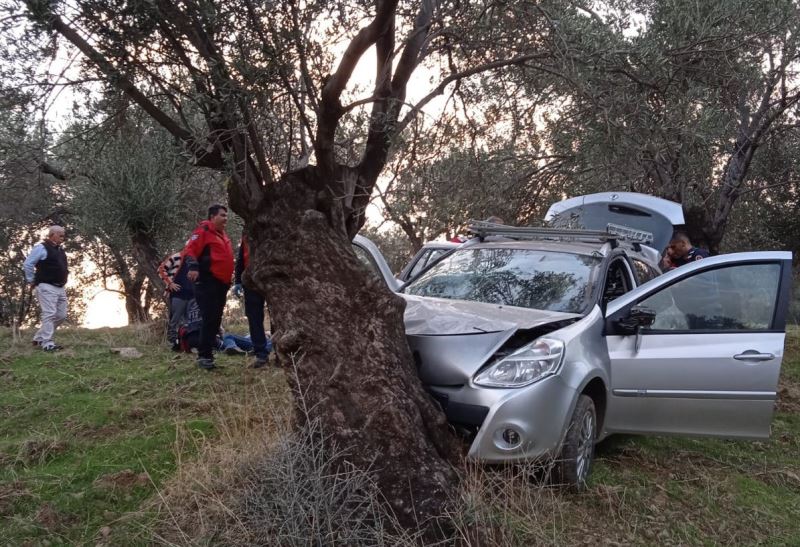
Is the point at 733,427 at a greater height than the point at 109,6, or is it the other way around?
the point at 109,6

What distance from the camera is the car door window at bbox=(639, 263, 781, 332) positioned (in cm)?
501

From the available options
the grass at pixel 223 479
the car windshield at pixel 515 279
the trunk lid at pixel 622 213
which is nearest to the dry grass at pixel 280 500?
the grass at pixel 223 479

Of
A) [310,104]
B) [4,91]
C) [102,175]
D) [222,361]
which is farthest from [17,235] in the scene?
[310,104]

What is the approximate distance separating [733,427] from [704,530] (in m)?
0.98

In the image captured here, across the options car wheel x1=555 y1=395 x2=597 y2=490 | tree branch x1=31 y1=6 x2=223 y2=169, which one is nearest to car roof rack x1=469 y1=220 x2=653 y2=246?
car wheel x1=555 y1=395 x2=597 y2=490

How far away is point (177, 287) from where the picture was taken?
8680mm

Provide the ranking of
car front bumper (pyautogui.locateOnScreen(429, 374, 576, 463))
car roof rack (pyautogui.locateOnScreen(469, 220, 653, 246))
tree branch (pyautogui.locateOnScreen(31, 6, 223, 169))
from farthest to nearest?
car roof rack (pyautogui.locateOnScreen(469, 220, 653, 246)), tree branch (pyautogui.locateOnScreen(31, 6, 223, 169)), car front bumper (pyautogui.locateOnScreen(429, 374, 576, 463))

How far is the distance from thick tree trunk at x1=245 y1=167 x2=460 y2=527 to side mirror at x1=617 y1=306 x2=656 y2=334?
5.47ft

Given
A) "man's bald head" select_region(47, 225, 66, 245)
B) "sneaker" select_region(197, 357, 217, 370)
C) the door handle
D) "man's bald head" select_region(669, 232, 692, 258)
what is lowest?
"sneaker" select_region(197, 357, 217, 370)

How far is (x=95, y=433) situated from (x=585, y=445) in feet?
11.7

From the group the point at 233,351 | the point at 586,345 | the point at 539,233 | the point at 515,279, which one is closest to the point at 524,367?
the point at 586,345

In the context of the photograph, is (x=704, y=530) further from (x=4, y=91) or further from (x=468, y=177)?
(x=4, y=91)

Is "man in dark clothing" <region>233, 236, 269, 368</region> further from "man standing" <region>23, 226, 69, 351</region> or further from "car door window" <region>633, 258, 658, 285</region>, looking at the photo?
"car door window" <region>633, 258, 658, 285</region>

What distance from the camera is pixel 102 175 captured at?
33.8ft
